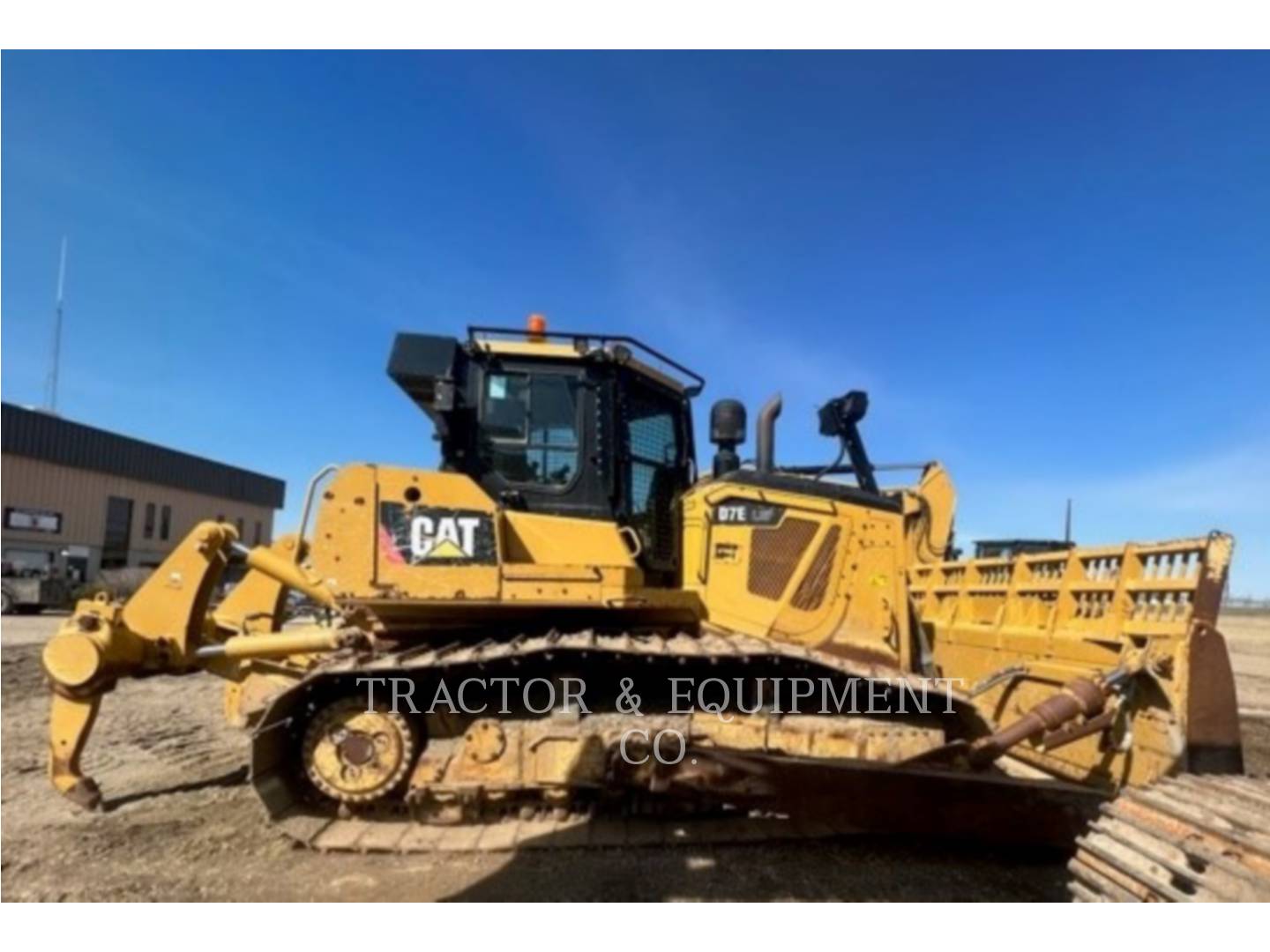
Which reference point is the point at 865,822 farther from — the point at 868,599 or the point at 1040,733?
the point at 868,599

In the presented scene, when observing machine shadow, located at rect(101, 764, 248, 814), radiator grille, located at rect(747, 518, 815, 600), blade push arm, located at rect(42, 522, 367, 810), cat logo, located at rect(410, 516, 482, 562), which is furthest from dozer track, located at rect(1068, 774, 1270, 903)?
machine shadow, located at rect(101, 764, 248, 814)

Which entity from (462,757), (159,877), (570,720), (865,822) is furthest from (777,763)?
(159,877)

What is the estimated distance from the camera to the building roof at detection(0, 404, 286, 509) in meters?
33.4

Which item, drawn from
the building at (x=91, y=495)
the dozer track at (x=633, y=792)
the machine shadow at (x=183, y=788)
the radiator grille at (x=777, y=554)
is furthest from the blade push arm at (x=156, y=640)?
the building at (x=91, y=495)

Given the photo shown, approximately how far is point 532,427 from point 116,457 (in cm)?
4050

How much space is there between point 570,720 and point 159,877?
2483 millimetres

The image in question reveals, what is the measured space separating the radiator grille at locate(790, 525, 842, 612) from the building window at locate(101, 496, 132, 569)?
4032cm

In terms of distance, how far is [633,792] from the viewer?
4891 mm

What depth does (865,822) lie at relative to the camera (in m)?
4.48

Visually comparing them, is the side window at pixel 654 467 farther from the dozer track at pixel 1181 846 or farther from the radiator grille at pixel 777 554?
the dozer track at pixel 1181 846

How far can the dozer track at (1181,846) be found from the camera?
283 cm

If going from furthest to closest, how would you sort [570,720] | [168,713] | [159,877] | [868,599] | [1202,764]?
[168,713], [868,599], [570,720], [159,877], [1202,764]

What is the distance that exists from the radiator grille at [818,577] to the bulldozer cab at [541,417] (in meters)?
1.03

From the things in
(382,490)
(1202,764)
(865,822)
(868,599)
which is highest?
(382,490)
